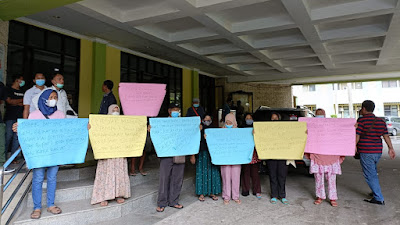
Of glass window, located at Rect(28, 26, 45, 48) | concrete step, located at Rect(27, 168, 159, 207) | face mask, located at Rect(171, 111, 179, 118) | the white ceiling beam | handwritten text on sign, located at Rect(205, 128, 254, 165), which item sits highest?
the white ceiling beam

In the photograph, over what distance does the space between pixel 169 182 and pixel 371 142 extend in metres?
3.26

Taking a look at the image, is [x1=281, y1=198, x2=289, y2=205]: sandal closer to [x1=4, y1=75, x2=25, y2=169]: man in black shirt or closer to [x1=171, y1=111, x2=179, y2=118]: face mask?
[x1=171, y1=111, x2=179, y2=118]: face mask

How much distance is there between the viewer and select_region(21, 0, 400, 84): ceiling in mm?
5625

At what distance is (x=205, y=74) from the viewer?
44.9ft

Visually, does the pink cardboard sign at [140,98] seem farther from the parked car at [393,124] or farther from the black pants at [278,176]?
the parked car at [393,124]

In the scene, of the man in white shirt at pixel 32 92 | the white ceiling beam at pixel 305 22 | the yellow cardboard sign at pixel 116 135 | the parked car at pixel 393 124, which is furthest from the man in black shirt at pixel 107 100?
the parked car at pixel 393 124

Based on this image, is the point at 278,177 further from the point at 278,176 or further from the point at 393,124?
the point at 393,124

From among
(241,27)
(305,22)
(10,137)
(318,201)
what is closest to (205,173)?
(318,201)

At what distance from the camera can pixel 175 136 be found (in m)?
3.89

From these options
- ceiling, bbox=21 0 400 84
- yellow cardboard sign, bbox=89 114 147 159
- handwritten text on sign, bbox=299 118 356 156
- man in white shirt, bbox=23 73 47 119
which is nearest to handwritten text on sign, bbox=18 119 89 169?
yellow cardboard sign, bbox=89 114 147 159

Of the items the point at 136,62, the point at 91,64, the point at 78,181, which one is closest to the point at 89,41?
the point at 91,64

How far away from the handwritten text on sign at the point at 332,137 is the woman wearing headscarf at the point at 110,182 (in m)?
2.91

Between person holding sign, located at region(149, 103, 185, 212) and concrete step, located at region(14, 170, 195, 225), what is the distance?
0.28m

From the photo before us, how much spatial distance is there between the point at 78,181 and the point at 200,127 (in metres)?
2.16
